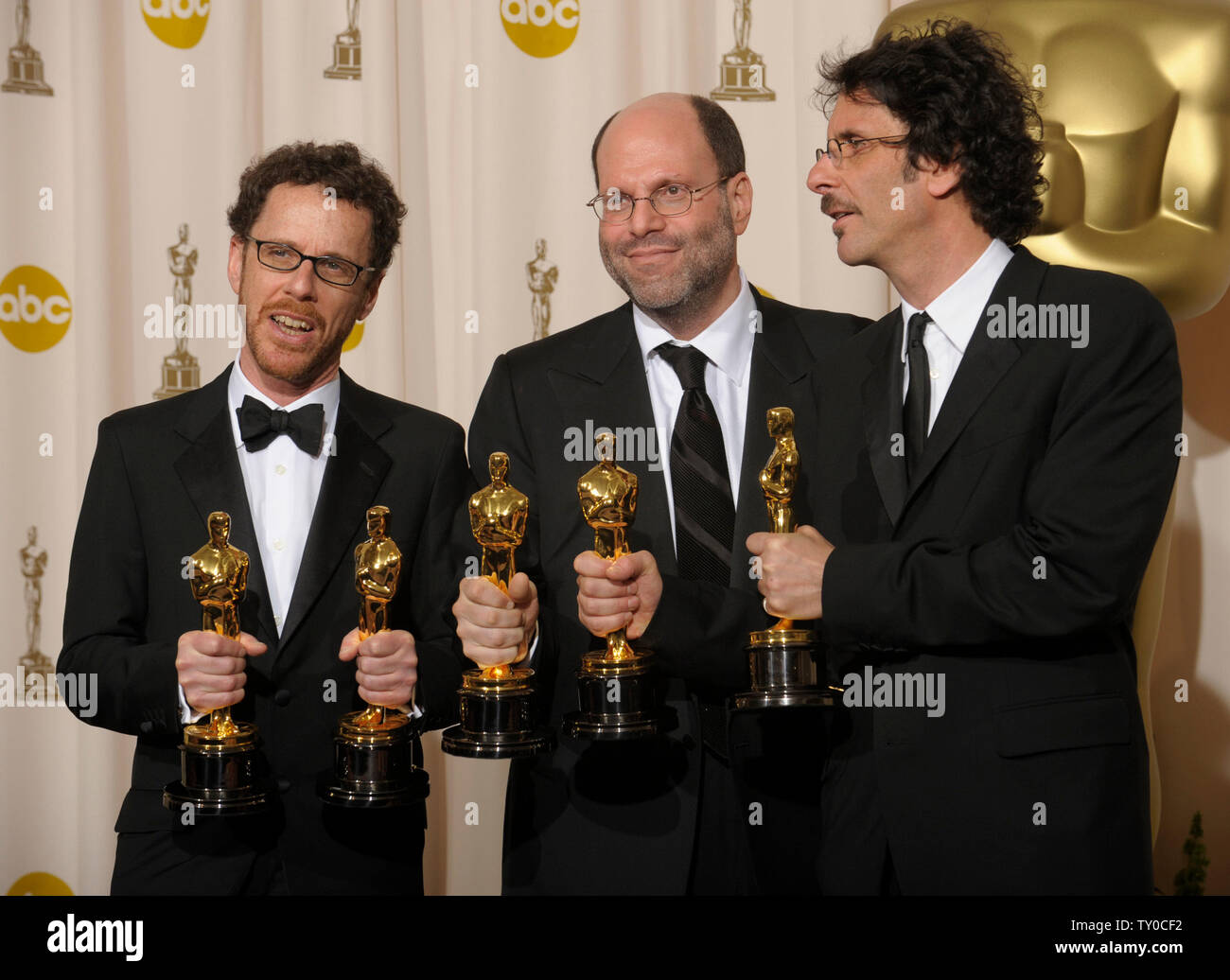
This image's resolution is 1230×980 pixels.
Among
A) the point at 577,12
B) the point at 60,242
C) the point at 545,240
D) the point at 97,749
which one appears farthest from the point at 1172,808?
the point at 60,242

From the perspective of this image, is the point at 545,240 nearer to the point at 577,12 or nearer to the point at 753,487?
the point at 577,12

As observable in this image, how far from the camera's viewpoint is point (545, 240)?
107 inches

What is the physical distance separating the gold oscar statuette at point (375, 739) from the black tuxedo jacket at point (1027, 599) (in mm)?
533

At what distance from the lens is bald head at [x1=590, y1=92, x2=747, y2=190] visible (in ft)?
6.26

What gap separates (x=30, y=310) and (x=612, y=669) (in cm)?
186

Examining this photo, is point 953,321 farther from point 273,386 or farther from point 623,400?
point 273,386

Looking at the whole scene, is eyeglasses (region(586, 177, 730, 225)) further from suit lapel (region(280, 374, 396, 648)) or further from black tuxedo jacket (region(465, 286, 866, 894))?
suit lapel (region(280, 374, 396, 648))

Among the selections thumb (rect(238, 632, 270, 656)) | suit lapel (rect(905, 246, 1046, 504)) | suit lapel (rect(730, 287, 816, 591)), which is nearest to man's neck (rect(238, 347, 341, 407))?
thumb (rect(238, 632, 270, 656))

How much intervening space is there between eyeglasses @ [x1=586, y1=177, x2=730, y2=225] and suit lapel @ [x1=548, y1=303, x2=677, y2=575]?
162mm

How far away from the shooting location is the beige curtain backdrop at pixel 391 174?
105 inches

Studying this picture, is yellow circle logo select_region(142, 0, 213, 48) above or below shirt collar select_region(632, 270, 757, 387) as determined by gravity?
above

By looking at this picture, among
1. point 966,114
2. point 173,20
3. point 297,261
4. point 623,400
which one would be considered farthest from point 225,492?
point 173,20

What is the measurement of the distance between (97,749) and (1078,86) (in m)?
2.33

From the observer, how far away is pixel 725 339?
1.90 meters
